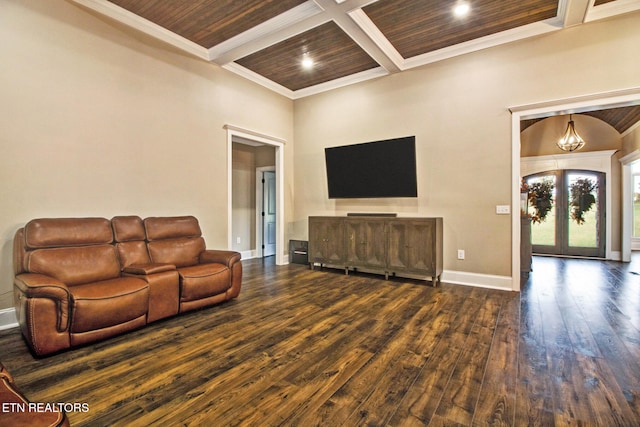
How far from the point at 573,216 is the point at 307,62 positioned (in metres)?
6.75

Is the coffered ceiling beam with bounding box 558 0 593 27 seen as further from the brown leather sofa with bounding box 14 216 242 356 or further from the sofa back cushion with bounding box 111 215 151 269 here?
the sofa back cushion with bounding box 111 215 151 269

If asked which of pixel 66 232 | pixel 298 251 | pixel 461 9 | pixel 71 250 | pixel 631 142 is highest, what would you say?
pixel 461 9

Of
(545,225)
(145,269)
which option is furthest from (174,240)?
(545,225)

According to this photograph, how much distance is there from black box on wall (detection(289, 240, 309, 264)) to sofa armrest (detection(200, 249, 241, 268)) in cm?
226

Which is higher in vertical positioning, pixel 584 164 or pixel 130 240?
pixel 584 164

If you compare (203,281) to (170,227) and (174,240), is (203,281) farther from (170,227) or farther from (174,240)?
(170,227)

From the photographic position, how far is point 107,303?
7.91 ft

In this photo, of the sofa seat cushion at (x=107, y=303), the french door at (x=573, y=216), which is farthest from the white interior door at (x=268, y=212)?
the french door at (x=573, y=216)

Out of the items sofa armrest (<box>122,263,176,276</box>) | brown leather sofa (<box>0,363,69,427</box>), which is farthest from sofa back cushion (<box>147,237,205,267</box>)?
brown leather sofa (<box>0,363,69,427</box>)

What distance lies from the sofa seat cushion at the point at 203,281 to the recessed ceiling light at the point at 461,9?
387cm

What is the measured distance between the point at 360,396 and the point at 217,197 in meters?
3.66

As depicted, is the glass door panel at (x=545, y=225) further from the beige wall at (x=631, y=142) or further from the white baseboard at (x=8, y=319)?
the white baseboard at (x=8, y=319)

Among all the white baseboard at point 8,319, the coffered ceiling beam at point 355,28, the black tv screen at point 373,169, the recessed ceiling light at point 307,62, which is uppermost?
the recessed ceiling light at point 307,62

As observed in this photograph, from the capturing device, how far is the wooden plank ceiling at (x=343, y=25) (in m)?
3.33
